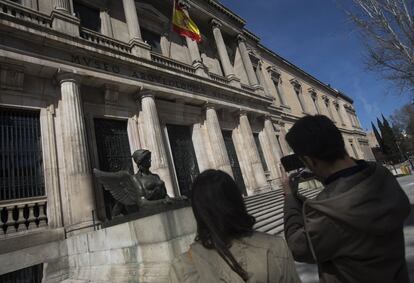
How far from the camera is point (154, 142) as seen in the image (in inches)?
422

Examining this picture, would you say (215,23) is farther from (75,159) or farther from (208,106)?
(75,159)

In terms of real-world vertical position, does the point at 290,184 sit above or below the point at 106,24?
below

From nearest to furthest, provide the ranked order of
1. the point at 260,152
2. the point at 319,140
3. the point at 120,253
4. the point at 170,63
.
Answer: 1. the point at 319,140
2. the point at 120,253
3. the point at 170,63
4. the point at 260,152

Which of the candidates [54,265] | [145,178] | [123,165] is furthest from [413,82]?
[54,265]

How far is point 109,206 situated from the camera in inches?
375

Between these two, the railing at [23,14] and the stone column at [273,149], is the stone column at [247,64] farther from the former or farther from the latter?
the railing at [23,14]

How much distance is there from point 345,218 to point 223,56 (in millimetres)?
17957

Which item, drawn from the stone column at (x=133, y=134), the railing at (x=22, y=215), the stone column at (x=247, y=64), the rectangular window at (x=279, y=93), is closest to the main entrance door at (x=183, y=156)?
the stone column at (x=133, y=134)

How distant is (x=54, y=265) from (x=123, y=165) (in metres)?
4.27

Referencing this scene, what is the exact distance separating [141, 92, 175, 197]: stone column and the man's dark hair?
9127mm

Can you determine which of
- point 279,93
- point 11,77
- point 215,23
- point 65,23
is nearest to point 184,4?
point 215,23

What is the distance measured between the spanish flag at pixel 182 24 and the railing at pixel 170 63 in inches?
66.2

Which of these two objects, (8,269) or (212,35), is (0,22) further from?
(212,35)

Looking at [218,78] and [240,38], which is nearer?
[218,78]
